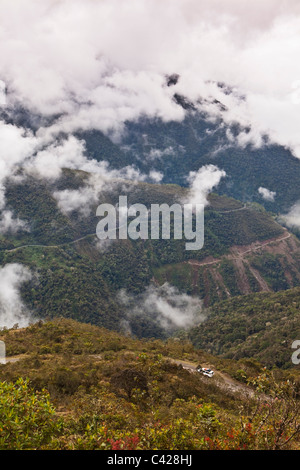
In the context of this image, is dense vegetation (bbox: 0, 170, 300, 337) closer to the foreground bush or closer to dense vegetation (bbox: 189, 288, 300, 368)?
dense vegetation (bbox: 189, 288, 300, 368)

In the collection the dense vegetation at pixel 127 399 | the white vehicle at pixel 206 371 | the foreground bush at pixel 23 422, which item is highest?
the foreground bush at pixel 23 422

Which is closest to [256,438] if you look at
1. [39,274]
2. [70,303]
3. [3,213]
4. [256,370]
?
[256,370]

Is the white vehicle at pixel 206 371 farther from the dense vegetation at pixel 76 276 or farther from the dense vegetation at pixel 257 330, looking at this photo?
the dense vegetation at pixel 76 276

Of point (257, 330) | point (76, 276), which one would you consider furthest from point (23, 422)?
point (76, 276)

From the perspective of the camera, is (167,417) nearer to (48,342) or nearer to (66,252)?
(48,342)

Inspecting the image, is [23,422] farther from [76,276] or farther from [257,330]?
[76,276]

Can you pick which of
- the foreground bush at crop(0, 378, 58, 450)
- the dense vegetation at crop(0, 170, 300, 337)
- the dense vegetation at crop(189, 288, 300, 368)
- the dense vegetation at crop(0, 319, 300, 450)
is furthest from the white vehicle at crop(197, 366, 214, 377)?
the dense vegetation at crop(0, 170, 300, 337)

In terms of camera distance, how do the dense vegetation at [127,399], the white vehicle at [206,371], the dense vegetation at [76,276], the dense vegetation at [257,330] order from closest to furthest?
1. the dense vegetation at [127,399]
2. the white vehicle at [206,371]
3. the dense vegetation at [257,330]
4. the dense vegetation at [76,276]

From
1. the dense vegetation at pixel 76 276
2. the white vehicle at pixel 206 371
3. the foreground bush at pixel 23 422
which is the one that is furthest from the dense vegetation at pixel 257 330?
the foreground bush at pixel 23 422
